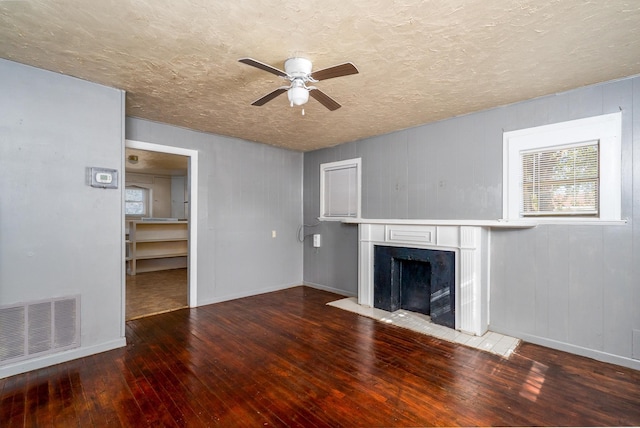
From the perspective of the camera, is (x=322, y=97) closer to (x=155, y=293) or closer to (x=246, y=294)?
(x=246, y=294)

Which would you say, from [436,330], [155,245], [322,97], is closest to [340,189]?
[436,330]

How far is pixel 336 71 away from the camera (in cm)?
198

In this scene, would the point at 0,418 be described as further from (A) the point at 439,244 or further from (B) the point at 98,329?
(A) the point at 439,244

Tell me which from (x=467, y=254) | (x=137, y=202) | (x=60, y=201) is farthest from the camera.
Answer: (x=137, y=202)

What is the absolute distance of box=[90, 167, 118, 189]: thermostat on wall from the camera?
2.81 meters

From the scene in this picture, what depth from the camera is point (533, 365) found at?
8.56ft

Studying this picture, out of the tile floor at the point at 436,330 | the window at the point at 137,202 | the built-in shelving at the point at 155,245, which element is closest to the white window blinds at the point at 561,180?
the tile floor at the point at 436,330

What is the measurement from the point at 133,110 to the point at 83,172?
1100 millimetres

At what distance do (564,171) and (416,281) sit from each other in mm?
2110

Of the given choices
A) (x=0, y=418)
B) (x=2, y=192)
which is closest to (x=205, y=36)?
(x=2, y=192)

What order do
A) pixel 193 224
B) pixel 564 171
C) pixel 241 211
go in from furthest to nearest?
pixel 241 211
pixel 193 224
pixel 564 171

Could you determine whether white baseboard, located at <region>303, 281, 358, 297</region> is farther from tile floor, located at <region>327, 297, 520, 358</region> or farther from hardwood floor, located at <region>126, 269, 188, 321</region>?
hardwood floor, located at <region>126, 269, 188, 321</region>

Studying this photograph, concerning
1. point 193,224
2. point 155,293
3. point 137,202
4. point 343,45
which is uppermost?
point 343,45

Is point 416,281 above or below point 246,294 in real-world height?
above
